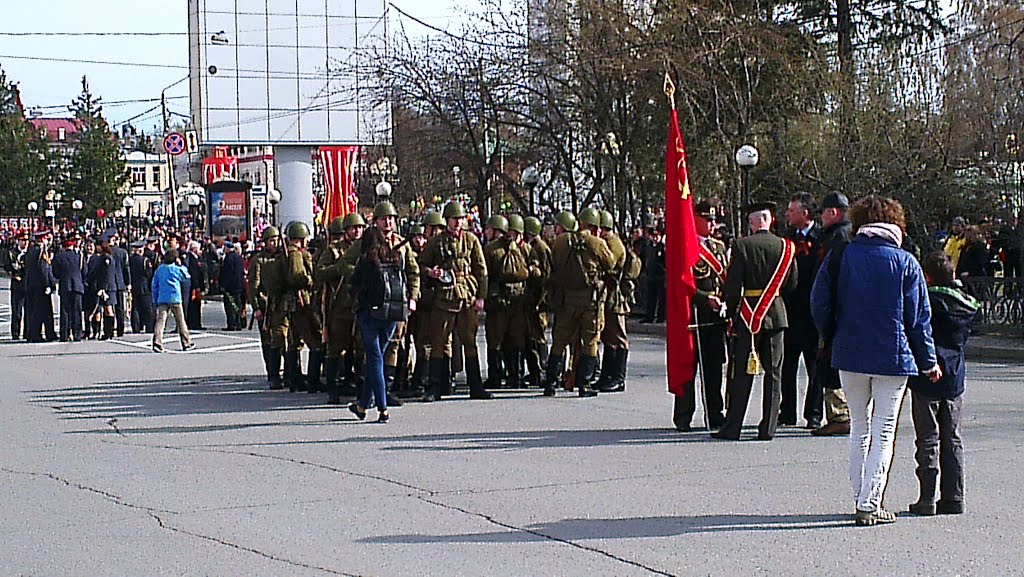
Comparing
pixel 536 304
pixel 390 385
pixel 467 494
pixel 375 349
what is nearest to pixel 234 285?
pixel 390 385

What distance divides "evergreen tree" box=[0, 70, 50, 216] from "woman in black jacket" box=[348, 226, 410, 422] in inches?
2717

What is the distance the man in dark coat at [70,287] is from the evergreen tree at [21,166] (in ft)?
178

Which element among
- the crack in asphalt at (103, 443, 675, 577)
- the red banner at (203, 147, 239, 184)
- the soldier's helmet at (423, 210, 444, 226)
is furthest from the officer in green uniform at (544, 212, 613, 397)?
the red banner at (203, 147, 239, 184)

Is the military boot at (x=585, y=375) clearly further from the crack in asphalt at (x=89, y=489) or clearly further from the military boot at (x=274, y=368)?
the crack in asphalt at (x=89, y=489)

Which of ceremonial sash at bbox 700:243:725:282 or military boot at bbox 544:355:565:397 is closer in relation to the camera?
ceremonial sash at bbox 700:243:725:282

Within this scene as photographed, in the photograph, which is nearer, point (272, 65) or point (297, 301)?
point (297, 301)

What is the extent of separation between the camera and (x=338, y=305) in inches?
538

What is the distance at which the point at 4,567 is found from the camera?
7.23 m

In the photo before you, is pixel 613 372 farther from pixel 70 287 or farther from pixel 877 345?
pixel 70 287

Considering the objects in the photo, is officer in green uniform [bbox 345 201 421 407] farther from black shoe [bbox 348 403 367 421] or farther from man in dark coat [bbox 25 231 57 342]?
man in dark coat [bbox 25 231 57 342]

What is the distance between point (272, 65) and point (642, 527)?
47076 mm

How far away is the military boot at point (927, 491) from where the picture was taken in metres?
7.91

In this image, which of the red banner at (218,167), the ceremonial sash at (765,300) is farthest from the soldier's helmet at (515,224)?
the red banner at (218,167)

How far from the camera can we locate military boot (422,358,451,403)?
46.1 feet
